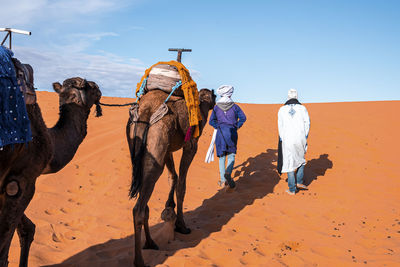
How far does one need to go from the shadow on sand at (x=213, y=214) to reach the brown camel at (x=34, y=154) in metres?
1.12

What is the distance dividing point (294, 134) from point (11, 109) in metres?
6.99

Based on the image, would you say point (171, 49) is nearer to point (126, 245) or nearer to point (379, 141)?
point (126, 245)

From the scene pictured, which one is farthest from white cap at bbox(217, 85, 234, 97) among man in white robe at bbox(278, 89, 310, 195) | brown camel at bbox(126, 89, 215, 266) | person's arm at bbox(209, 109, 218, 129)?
brown camel at bbox(126, 89, 215, 266)

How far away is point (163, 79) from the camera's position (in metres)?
4.98

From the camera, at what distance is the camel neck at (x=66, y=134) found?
11.5 feet

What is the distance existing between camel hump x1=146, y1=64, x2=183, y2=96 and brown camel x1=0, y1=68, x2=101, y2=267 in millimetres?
1190

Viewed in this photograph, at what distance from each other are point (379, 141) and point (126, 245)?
44.2 feet

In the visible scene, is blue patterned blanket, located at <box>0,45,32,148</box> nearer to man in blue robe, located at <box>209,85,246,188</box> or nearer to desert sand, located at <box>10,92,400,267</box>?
desert sand, located at <box>10,92,400,267</box>

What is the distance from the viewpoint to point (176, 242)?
17.1 feet

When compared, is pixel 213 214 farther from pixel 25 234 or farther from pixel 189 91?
pixel 25 234

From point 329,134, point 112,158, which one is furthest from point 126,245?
point 329,134

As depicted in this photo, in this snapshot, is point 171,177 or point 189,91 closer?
point 189,91

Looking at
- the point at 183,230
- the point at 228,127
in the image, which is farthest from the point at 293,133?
the point at 183,230

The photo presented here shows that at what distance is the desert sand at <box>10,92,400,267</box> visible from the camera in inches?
189
